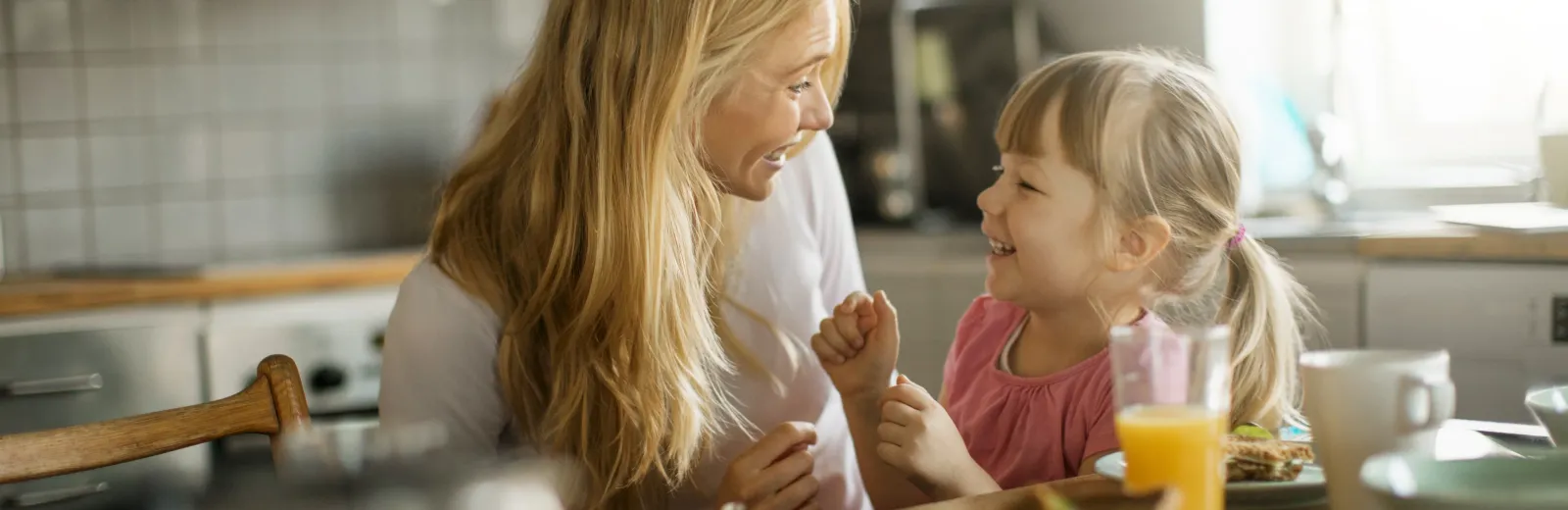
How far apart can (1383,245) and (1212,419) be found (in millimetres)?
1822

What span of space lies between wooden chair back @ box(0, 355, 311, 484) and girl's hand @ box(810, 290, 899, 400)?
505 mm

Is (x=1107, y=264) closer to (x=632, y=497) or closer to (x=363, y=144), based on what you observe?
(x=632, y=497)

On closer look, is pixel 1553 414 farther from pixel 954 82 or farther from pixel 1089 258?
pixel 954 82

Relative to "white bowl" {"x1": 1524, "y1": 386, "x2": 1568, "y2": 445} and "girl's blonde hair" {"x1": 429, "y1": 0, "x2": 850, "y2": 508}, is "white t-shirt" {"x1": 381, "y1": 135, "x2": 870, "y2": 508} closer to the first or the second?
"girl's blonde hair" {"x1": 429, "y1": 0, "x2": 850, "y2": 508}

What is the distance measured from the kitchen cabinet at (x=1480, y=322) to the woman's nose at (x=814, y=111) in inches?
58.8

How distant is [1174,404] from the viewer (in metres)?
0.89

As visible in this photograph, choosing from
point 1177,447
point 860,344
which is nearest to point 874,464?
point 860,344

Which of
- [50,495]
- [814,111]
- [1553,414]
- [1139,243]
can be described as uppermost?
[814,111]

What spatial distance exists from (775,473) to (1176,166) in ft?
1.69

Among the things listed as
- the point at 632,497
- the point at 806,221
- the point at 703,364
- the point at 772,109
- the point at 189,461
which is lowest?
the point at 189,461

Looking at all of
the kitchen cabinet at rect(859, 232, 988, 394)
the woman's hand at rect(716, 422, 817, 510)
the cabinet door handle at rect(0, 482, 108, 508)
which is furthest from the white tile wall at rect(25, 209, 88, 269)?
the woman's hand at rect(716, 422, 817, 510)

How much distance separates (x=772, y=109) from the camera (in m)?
1.40

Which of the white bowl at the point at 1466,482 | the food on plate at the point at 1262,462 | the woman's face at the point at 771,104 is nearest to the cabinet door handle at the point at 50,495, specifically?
the woman's face at the point at 771,104

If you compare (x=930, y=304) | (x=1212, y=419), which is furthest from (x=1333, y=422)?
(x=930, y=304)
